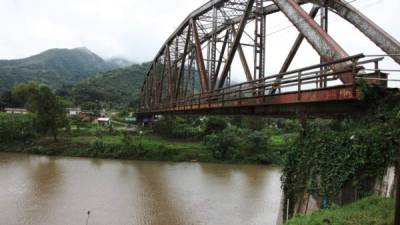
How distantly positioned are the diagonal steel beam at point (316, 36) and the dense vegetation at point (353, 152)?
84cm

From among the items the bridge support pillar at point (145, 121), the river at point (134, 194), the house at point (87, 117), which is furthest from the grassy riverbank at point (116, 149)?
the house at point (87, 117)

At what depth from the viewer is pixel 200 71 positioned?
15070 millimetres

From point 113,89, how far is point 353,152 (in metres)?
105

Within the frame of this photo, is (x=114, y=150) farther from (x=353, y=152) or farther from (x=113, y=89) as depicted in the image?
(x=113, y=89)

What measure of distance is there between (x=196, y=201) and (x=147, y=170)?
1097 cm

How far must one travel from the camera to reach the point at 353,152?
5598 mm

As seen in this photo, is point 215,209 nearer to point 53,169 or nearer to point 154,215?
point 154,215

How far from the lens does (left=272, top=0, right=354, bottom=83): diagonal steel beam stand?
23.5 ft

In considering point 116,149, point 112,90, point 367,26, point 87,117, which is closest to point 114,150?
point 116,149

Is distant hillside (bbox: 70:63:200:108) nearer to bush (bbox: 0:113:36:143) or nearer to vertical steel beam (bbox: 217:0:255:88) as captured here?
bush (bbox: 0:113:36:143)

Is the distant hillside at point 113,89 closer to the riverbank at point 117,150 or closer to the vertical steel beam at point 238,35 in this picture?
the riverbank at point 117,150

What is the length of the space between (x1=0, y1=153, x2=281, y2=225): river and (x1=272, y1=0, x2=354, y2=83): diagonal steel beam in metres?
8.23

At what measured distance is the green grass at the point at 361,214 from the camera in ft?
15.1

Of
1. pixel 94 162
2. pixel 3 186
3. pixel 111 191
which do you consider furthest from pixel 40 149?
pixel 111 191
